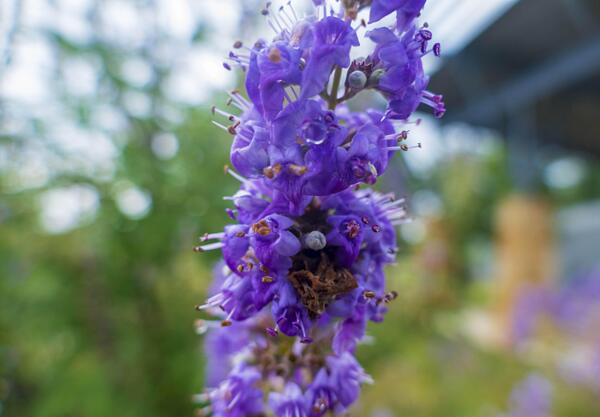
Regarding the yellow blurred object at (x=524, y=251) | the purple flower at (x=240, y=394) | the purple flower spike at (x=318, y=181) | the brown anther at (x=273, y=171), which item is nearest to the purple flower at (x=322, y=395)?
the purple flower spike at (x=318, y=181)

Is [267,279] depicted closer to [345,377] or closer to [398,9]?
[345,377]

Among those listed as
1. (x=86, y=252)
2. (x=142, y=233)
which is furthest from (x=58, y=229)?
(x=142, y=233)

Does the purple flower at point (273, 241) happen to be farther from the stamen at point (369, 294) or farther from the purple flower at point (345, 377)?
the purple flower at point (345, 377)

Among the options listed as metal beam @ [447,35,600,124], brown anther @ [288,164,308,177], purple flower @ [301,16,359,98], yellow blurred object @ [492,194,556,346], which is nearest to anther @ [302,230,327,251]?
brown anther @ [288,164,308,177]

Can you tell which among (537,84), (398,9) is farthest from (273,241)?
(537,84)

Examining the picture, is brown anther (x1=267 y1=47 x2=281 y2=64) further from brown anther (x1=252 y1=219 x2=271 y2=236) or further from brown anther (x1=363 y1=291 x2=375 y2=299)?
brown anther (x1=363 y1=291 x2=375 y2=299)

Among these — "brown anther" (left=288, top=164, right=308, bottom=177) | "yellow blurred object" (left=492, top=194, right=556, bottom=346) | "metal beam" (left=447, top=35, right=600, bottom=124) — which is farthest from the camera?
"yellow blurred object" (left=492, top=194, right=556, bottom=346)
